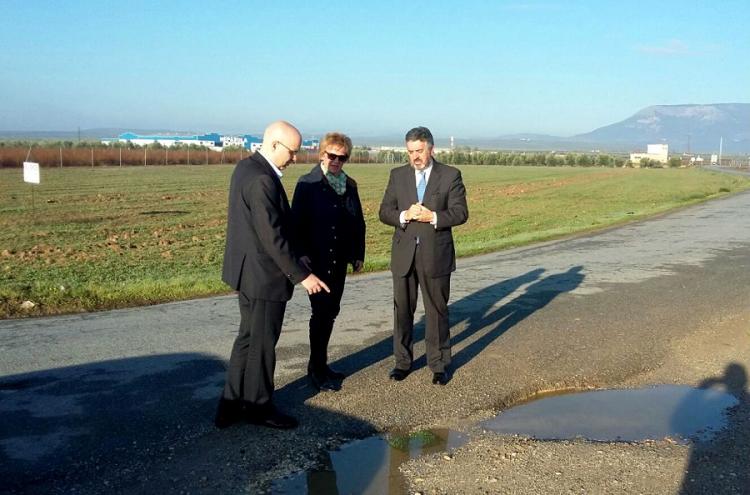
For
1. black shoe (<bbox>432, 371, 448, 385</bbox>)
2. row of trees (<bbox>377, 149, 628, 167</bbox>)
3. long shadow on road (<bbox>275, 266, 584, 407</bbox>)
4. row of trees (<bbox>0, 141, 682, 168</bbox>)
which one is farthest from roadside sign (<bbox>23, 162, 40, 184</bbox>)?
row of trees (<bbox>377, 149, 628, 167</bbox>)

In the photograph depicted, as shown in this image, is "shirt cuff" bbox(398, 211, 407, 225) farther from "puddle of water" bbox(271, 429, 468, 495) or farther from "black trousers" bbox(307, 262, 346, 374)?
"puddle of water" bbox(271, 429, 468, 495)

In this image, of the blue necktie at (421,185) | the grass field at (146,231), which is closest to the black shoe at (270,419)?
the blue necktie at (421,185)

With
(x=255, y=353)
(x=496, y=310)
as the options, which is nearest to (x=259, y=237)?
(x=255, y=353)

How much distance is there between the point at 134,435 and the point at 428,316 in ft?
8.35

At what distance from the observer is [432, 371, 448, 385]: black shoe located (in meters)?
6.11

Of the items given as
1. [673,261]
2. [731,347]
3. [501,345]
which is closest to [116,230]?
[673,261]

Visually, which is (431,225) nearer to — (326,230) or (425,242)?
(425,242)

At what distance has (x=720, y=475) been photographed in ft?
14.4

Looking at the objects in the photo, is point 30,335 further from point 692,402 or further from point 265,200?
point 692,402

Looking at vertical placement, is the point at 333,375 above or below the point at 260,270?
below

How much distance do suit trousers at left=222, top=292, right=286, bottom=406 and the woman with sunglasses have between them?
2.41ft

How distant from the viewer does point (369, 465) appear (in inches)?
178

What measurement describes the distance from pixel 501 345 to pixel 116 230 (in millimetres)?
15645

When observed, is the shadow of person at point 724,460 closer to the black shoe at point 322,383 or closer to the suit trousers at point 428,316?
the suit trousers at point 428,316
